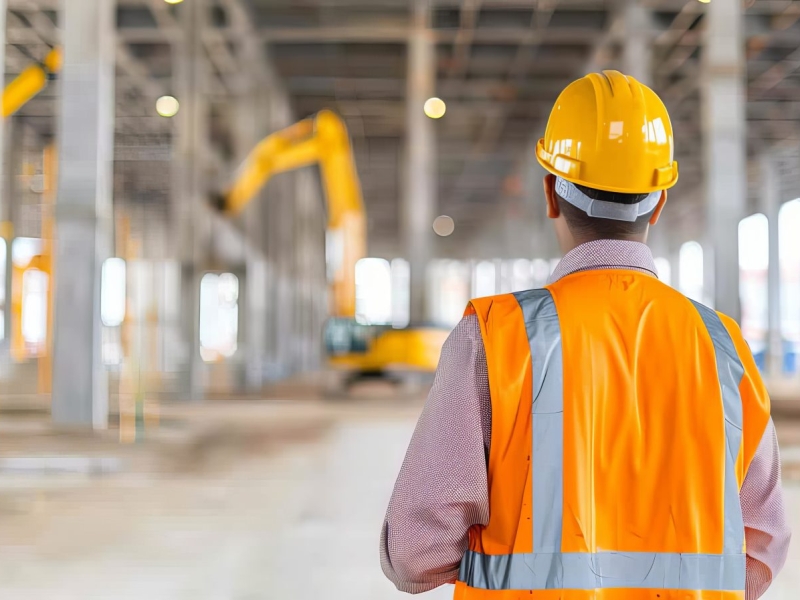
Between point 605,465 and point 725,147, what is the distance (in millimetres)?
13754

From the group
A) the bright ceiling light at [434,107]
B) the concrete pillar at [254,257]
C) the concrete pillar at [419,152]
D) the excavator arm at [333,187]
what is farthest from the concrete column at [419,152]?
the concrete pillar at [254,257]

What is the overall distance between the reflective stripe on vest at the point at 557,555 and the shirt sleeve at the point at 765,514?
123 millimetres

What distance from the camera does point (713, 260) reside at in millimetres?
13414

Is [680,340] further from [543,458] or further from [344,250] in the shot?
[344,250]

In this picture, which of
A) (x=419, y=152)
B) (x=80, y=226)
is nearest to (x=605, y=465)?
(x=80, y=226)

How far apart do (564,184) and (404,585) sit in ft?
2.73

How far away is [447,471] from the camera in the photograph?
4.22 ft

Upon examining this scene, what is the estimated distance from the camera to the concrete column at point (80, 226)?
36.5ft

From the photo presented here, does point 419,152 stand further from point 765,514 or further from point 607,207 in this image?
point 765,514

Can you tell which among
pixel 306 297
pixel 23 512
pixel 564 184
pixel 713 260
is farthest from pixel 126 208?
pixel 564 184

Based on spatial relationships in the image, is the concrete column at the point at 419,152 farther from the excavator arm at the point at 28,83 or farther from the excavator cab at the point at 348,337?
the excavator arm at the point at 28,83

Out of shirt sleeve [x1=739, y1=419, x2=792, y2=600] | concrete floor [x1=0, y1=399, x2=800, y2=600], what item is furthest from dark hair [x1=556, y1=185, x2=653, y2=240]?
concrete floor [x1=0, y1=399, x2=800, y2=600]

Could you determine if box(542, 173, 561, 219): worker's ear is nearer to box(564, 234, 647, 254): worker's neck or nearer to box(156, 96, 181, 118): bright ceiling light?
box(564, 234, 647, 254): worker's neck

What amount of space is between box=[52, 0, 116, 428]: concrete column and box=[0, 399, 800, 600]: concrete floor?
3.10 ft
